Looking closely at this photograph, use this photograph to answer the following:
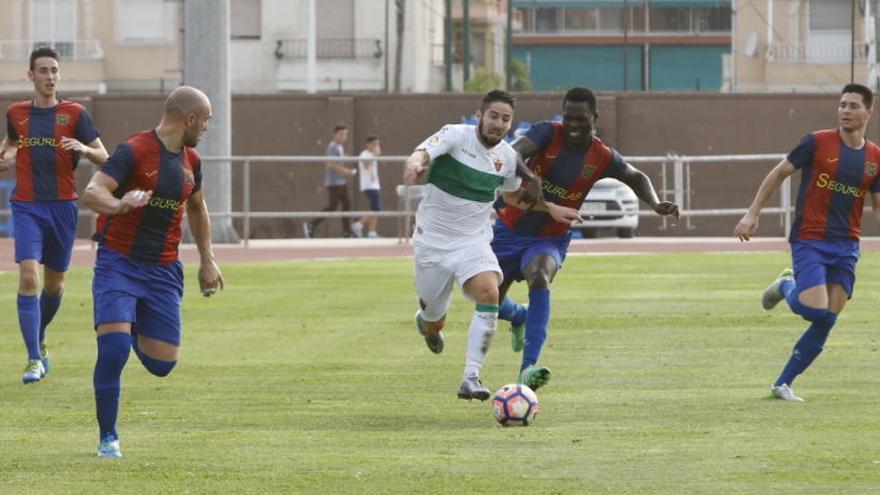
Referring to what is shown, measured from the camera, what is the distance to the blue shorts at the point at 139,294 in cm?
1038

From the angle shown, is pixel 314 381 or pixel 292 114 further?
pixel 292 114

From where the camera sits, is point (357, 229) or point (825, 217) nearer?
point (825, 217)

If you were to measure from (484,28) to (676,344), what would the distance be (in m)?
70.8

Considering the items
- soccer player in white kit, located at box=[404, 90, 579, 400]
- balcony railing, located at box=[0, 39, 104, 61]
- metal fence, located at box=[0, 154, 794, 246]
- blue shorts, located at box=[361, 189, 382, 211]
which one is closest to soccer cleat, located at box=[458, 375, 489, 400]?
soccer player in white kit, located at box=[404, 90, 579, 400]

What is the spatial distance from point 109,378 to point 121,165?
1056mm

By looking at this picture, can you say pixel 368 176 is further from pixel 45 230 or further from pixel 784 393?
pixel 784 393

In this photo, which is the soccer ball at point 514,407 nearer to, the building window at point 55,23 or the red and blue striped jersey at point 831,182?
the red and blue striped jersey at point 831,182

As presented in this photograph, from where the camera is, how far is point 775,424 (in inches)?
449

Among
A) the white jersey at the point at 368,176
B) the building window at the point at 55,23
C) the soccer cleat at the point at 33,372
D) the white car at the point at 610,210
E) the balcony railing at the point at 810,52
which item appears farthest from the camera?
the building window at the point at 55,23

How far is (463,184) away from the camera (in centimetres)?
1261

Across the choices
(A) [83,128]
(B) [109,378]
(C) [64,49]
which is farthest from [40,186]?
(C) [64,49]

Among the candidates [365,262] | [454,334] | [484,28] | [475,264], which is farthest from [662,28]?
[475,264]

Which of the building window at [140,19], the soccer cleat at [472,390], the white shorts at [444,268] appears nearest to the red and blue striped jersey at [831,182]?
the white shorts at [444,268]

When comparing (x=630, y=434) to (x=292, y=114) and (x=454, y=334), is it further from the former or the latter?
(x=292, y=114)
